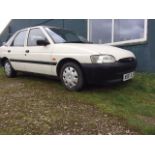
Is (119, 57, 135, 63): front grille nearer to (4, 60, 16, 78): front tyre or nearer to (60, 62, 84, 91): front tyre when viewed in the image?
(60, 62, 84, 91): front tyre

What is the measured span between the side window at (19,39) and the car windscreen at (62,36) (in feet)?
3.52

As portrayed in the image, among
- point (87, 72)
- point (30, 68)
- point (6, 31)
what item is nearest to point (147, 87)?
point (87, 72)

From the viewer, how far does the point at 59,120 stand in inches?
168

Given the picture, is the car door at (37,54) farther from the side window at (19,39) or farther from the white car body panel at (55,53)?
the side window at (19,39)

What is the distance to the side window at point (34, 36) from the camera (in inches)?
261

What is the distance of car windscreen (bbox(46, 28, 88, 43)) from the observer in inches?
251

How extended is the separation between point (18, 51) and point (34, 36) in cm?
77

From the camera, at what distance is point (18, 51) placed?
24.2 feet

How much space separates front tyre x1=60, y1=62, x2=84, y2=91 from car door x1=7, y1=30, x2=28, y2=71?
1.80 metres

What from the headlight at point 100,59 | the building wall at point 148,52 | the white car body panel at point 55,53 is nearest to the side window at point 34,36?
the white car body panel at point 55,53

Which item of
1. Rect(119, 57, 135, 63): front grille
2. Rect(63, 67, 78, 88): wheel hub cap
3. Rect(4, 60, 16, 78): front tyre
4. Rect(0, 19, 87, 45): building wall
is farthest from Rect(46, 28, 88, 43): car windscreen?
Rect(0, 19, 87, 45): building wall

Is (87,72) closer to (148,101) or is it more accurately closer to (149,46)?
(148,101)

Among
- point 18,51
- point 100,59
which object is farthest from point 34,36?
point 100,59

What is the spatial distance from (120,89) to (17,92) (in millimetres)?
2372
